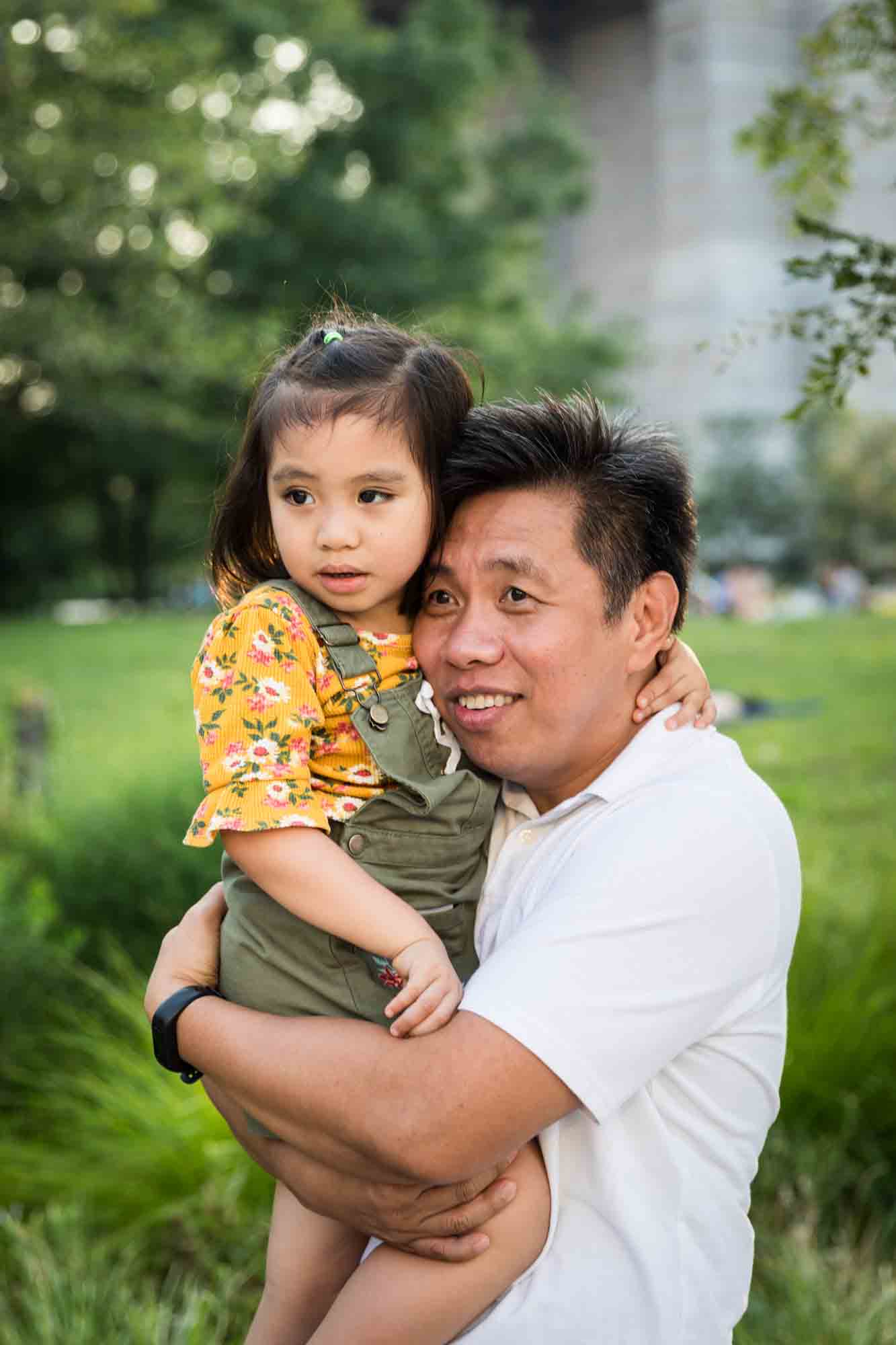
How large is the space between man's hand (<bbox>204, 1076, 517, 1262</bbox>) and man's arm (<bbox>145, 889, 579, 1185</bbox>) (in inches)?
1.3

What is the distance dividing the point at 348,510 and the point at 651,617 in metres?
0.53

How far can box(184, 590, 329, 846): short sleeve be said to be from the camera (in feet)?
6.16

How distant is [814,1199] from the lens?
3.72 m

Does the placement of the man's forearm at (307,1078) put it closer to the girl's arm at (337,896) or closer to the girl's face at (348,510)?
the girl's arm at (337,896)

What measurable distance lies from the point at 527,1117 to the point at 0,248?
1522 centimetres

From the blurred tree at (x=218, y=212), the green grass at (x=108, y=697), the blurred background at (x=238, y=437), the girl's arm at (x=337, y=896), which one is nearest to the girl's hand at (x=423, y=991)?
the girl's arm at (x=337, y=896)

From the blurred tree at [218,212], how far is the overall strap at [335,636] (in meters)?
9.62

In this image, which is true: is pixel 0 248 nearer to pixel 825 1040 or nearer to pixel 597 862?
pixel 825 1040

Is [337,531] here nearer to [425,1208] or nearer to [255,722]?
[255,722]

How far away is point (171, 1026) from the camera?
6.57 ft

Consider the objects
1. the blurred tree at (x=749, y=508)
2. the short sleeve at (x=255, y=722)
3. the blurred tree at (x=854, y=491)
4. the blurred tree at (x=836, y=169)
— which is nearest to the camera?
the short sleeve at (x=255, y=722)

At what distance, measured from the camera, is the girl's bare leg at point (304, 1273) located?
6.86 feet

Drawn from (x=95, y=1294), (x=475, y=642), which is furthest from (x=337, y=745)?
(x=95, y=1294)

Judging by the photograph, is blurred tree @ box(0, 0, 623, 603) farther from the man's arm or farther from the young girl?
the man's arm
